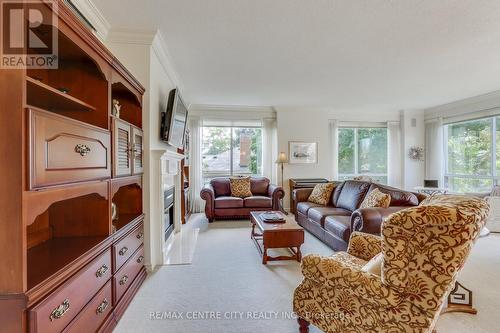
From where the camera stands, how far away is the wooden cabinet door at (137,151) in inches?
89.0

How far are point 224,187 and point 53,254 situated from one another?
4.19 meters

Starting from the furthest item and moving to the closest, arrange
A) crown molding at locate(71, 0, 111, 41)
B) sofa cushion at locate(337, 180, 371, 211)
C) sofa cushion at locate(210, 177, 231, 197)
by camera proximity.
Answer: sofa cushion at locate(210, 177, 231, 197) < sofa cushion at locate(337, 180, 371, 211) < crown molding at locate(71, 0, 111, 41)

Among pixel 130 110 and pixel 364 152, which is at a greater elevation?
pixel 130 110

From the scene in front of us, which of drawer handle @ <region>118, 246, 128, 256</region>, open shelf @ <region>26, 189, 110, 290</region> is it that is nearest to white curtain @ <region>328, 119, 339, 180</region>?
drawer handle @ <region>118, 246, 128, 256</region>

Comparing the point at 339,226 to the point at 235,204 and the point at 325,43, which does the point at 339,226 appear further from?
the point at 235,204

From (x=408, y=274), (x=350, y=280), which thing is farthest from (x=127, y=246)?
(x=408, y=274)

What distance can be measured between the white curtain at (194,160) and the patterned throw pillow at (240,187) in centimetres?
89

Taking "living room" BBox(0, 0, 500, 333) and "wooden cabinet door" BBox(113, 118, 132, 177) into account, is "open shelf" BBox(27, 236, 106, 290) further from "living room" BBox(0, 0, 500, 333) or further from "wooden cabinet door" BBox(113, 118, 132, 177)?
"wooden cabinet door" BBox(113, 118, 132, 177)

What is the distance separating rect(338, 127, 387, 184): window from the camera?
6668 mm

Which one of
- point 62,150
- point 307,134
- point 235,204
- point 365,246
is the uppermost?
point 307,134

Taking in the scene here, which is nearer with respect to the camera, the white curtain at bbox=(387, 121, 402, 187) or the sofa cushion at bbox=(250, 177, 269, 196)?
the sofa cushion at bbox=(250, 177, 269, 196)

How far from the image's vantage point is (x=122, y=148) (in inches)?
79.2

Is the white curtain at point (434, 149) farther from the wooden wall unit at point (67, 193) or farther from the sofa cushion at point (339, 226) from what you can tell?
the wooden wall unit at point (67, 193)

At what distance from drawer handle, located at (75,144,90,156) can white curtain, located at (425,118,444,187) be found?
24.0ft
